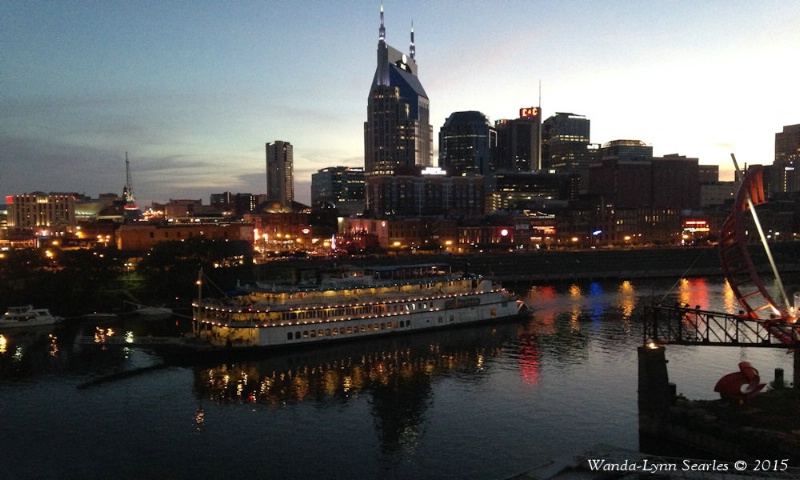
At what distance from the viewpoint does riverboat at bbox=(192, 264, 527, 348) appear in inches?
2258

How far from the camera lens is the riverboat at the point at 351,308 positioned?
57344 millimetres

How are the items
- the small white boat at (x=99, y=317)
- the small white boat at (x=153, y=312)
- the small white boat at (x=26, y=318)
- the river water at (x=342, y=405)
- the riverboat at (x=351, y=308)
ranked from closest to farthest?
the river water at (x=342, y=405) < the riverboat at (x=351, y=308) < the small white boat at (x=26, y=318) < the small white boat at (x=99, y=317) < the small white boat at (x=153, y=312)

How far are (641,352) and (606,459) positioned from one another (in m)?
9.92

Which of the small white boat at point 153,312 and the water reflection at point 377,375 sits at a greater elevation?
the small white boat at point 153,312

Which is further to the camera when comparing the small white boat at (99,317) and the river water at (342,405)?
the small white boat at (99,317)

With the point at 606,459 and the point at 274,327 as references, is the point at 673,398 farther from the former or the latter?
the point at 274,327

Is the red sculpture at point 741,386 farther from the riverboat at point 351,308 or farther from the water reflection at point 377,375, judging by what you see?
the riverboat at point 351,308

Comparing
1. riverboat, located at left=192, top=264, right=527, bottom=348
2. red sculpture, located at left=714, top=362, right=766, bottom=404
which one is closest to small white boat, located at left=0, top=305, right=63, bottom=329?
riverboat, located at left=192, top=264, right=527, bottom=348

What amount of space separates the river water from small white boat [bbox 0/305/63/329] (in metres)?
6.43

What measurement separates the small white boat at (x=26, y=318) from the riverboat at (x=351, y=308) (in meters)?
19.7

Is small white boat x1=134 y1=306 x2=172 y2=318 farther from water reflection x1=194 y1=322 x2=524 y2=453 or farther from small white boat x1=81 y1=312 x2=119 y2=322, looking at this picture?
water reflection x1=194 y1=322 x2=524 y2=453

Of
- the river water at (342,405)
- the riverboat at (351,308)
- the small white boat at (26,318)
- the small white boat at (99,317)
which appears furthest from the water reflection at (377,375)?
the small white boat at (99,317)

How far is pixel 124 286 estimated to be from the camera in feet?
302

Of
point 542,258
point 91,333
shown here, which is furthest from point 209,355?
point 542,258
